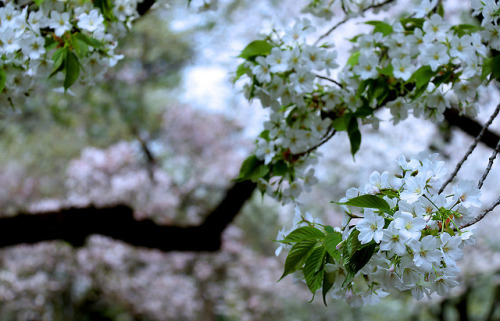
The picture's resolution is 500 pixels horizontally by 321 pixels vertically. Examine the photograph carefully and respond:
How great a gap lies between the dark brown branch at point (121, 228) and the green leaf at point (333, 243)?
1.32 meters

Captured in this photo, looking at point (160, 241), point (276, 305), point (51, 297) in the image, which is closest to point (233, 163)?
point (276, 305)

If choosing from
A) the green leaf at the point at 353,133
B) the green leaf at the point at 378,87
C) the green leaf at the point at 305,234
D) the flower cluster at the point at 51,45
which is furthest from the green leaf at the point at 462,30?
the flower cluster at the point at 51,45

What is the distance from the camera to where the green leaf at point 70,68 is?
1.21m

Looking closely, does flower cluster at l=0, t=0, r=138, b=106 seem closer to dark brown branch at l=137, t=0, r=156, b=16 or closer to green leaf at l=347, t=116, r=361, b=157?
dark brown branch at l=137, t=0, r=156, b=16

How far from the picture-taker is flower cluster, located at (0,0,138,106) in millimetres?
1217

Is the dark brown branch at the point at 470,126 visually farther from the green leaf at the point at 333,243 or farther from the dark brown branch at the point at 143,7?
the green leaf at the point at 333,243

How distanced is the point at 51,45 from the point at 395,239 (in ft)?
3.15

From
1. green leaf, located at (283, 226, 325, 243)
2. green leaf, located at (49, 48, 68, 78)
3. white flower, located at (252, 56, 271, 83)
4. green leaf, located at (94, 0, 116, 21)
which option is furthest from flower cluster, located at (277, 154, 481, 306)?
green leaf, located at (94, 0, 116, 21)

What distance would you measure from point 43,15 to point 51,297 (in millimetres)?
5809

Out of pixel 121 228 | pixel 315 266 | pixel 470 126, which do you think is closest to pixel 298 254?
pixel 315 266

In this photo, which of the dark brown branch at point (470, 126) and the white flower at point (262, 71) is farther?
the dark brown branch at point (470, 126)

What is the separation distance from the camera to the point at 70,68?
1222 mm

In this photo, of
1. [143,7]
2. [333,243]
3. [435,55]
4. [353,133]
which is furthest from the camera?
[143,7]

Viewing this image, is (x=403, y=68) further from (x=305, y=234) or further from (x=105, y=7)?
(x=105, y=7)
